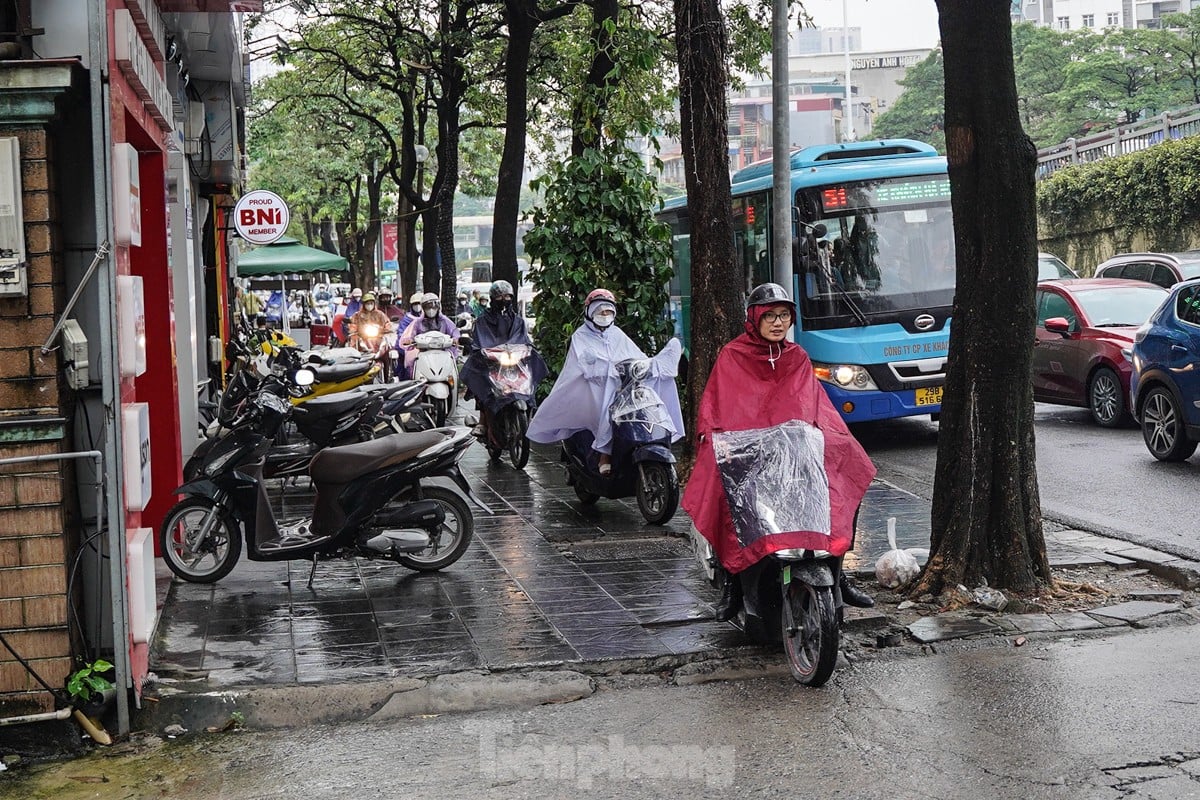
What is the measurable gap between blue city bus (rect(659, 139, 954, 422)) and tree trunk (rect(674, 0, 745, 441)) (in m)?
2.84

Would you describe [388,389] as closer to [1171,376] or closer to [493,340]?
[493,340]

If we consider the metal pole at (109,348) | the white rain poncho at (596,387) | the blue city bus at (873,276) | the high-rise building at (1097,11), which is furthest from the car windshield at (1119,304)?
the high-rise building at (1097,11)

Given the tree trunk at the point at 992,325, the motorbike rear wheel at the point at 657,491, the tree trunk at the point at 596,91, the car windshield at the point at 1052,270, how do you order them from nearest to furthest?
the tree trunk at the point at 992,325 → the motorbike rear wheel at the point at 657,491 → the tree trunk at the point at 596,91 → the car windshield at the point at 1052,270

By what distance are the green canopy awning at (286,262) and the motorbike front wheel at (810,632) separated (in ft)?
84.5

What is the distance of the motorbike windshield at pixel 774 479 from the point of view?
6230 millimetres

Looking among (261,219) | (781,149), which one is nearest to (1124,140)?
(261,219)

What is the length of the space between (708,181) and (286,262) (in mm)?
21215

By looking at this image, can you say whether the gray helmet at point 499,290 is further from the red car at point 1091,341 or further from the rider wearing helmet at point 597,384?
the red car at point 1091,341

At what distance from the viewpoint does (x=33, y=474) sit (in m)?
5.61

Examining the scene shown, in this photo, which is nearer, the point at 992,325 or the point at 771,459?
the point at 771,459

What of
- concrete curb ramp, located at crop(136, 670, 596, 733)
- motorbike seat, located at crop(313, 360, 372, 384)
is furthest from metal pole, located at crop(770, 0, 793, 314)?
concrete curb ramp, located at crop(136, 670, 596, 733)

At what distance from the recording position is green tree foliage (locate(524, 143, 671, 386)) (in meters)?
14.1

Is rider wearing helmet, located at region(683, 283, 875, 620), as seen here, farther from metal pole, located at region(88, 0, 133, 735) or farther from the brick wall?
the brick wall

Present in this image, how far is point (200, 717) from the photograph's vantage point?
5945mm
